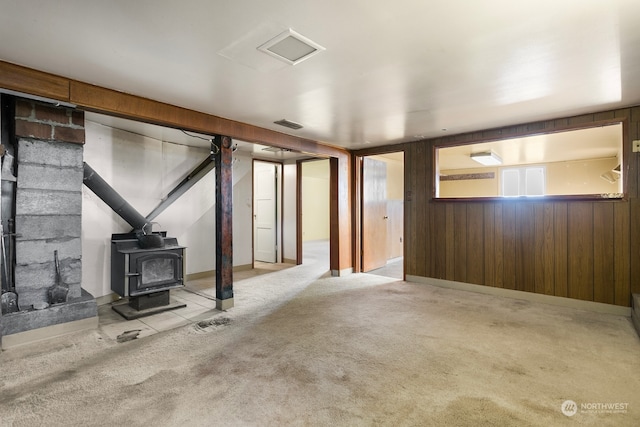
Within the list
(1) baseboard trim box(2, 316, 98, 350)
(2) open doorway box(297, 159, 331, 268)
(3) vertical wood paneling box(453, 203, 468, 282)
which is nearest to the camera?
(1) baseboard trim box(2, 316, 98, 350)

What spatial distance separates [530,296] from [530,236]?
0.76 metres

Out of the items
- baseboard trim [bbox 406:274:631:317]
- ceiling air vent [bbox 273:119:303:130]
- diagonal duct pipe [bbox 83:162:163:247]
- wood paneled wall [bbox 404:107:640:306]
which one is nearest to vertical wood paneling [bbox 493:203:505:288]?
wood paneled wall [bbox 404:107:640:306]

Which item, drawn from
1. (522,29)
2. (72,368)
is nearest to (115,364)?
(72,368)

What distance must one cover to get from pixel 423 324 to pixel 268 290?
2.24 m

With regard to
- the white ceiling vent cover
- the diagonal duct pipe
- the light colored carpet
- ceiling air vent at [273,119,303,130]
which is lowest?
the light colored carpet

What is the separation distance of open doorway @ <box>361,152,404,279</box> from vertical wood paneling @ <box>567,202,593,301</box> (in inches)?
92.9

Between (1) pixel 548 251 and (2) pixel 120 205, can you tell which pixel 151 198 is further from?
(1) pixel 548 251

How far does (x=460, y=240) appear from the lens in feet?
14.9

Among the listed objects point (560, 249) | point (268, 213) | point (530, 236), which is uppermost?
point (268, 213)

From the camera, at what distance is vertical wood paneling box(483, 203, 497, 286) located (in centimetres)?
425

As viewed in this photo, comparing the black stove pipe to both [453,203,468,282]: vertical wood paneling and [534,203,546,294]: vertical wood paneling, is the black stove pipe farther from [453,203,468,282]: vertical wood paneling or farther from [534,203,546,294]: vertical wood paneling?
[534,203,546,294]: vertical wood paneling

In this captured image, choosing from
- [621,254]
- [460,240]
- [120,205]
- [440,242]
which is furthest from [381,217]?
[120,205]

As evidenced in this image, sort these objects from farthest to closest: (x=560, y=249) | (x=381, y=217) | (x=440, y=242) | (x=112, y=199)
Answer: (x=381, y=217)
(x=440, y=242)
(x=560, y=249)
(x=112, y=199)

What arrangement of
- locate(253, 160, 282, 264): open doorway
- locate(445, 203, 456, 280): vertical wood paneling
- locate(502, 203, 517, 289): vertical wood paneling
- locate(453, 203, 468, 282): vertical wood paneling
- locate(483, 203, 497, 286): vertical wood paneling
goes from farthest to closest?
locate(253, 160, 282, 264): open doorway, locate(445, 203, 456, 280): vertical wood paneling, locate(453, 203, 468, 282): vertical wood paneling, locate(483, 203, 497, 286): vertical wood paneling, locate(502, 203, 517, 289): vertical wood paneling
